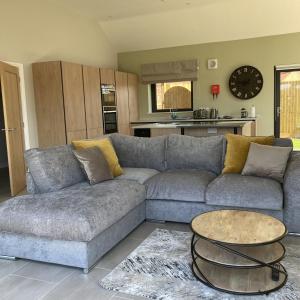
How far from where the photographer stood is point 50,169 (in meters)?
3.13

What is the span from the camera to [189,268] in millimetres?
2467

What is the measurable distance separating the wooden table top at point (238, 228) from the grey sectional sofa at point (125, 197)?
1.91 ft

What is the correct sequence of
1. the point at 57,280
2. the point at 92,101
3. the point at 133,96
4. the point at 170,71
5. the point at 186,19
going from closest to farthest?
the point at 57,280 < the point at 92,101 < the point at 186,19 < the point at 170,71 < the point at 133,96

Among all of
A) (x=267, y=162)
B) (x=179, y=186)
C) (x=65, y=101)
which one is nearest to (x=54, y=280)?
(x=179, y=186)

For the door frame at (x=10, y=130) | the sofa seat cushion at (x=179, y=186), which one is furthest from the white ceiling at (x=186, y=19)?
the sofa seat cushion at (x=179, y=186)

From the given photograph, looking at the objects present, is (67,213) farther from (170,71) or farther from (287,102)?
(287,102)

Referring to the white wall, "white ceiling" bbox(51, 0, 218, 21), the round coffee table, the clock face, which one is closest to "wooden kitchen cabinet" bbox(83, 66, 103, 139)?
the white wall

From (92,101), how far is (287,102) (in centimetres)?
417

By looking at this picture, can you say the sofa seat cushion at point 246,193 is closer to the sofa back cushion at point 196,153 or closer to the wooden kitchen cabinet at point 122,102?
the sofa back cushion at point 196,153

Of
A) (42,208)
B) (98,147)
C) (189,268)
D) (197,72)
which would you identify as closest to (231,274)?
(189,268)

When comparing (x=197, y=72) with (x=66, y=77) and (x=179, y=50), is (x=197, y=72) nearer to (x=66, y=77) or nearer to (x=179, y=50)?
(x=179, y=50)

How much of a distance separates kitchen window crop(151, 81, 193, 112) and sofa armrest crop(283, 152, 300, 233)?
17.0ft

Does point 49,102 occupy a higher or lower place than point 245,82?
lower

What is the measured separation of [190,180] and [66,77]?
3.34m
